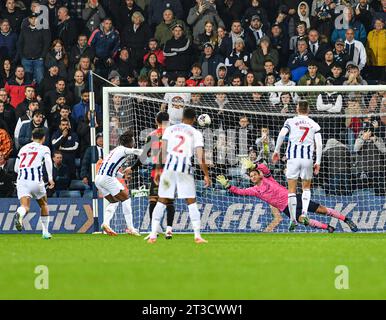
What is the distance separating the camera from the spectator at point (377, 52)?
960 inches

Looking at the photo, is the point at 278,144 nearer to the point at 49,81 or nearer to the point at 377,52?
the point at 377,52

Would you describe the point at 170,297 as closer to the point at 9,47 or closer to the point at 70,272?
the point at 70,272

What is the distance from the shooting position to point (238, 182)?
73.6ft

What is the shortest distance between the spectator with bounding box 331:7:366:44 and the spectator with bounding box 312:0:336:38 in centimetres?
16

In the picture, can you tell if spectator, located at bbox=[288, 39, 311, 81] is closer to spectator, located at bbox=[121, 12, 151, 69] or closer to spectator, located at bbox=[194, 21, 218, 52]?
spectator, located at bbox=[194, 21, 218, 52]

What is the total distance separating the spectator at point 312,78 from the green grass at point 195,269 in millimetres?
6764

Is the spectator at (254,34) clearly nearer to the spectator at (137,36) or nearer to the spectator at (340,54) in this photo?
the spectator at (340,54)

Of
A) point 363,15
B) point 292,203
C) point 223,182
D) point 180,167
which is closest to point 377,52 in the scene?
point 363,15

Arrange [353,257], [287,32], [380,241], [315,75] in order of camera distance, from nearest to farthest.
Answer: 1. [353,257]
2. [380,241]
3. [315,75]
4. [287,32]

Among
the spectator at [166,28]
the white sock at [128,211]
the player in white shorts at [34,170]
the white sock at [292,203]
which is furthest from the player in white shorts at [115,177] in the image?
the spectator at [166,28]

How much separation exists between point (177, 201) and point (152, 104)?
6.76 ft

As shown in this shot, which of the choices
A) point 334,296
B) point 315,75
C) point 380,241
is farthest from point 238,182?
point 334,296

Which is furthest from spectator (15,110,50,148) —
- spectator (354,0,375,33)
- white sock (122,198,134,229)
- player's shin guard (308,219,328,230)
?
spectator (354,0,375,33)

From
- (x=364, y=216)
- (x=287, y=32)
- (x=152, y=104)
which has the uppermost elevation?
(x=287, y=32)
